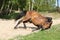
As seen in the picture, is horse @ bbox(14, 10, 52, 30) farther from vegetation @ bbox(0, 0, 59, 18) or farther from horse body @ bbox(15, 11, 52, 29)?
vegetation @ bbox(0, 0, 59, 18)

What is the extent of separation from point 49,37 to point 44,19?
2.47m

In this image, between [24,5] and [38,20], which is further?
[24,5]

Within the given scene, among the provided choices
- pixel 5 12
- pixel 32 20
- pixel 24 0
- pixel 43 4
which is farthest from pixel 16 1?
pixel 32 20

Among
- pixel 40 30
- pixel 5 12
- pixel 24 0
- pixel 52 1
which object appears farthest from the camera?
pixel 52 1

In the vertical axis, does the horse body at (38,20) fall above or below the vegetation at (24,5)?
above

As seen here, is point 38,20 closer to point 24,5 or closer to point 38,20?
point 38,20

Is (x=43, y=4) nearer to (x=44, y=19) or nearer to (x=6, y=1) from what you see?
(x=6, y=1)

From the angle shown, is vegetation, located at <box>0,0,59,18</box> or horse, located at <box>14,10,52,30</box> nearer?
horse, located at <box>14,10,52,30</box>

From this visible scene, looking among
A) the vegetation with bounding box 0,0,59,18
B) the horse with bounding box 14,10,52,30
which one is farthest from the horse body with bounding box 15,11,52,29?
the vegetation with bounding box 0,0,59,18

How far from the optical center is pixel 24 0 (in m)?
24.0

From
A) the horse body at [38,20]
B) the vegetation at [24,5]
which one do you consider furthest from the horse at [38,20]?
the vegetation at [24,5]

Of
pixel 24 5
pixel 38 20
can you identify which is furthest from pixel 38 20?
pixel 24 5

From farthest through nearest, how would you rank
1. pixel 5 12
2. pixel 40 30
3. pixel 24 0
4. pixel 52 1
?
pixel 52 1
pixel 5 12
pixel 24 0
pixel 40 30

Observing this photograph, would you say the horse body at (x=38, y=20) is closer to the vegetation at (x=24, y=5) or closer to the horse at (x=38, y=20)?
the horse at (x=38, y=20)
